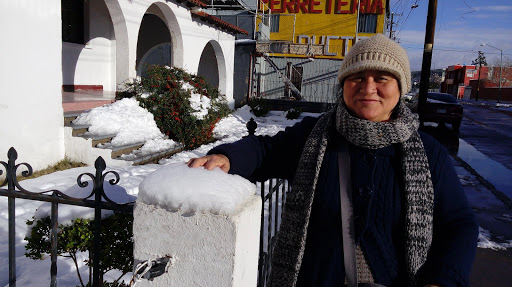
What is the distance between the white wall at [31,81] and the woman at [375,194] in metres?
4.46

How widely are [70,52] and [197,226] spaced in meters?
10.1

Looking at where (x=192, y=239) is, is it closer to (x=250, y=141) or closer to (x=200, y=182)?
(x=200, y=182)

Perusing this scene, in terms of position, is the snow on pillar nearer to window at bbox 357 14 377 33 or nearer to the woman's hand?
the woman's hand

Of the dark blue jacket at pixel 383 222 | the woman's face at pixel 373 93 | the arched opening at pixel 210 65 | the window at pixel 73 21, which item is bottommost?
the dark blue jacket at pixel 383 222

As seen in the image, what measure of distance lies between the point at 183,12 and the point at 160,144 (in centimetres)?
482

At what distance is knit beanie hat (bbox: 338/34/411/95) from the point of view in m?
1.55

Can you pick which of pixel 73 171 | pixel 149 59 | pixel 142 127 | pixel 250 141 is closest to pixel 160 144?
pixel 142 127

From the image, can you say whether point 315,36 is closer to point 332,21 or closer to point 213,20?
point 332,21

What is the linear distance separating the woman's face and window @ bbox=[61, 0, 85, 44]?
10.0 m

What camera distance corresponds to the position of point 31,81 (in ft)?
16.7

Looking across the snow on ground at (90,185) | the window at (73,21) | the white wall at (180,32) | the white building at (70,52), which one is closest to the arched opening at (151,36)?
the white building at (70,52)

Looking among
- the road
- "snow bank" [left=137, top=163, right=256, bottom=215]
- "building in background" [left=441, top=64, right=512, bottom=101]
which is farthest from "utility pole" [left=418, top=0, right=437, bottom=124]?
"building in background" [left=441, top=64, right=512, bottom=101]

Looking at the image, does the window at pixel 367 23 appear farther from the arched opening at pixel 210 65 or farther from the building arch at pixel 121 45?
the building arch at pixel 121 45

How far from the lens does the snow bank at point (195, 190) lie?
4.25ft
